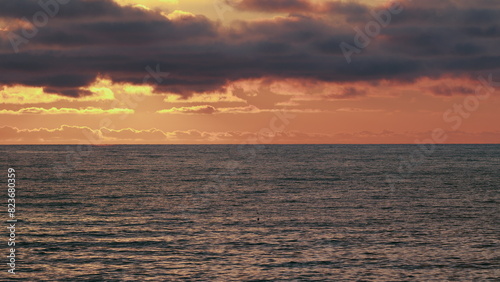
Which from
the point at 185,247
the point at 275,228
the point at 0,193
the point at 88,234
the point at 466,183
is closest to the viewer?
the point at 185,247

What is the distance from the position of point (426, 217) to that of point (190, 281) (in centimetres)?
4229

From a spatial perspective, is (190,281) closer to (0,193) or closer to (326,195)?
(326,195)

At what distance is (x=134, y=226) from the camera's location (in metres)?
69.2

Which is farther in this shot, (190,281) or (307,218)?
(307,218)

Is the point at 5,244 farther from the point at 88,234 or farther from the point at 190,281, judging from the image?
the point at 190,281

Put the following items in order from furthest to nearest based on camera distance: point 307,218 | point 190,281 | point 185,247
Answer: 1. point 307,218
2. point 185,247
3. point 190,281

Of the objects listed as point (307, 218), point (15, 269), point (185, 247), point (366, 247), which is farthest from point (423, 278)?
point (15, 269)

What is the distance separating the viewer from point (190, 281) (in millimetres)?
46594

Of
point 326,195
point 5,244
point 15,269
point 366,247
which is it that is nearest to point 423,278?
point 366,247

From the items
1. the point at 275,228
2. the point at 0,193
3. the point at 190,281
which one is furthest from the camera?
the point at 0,193

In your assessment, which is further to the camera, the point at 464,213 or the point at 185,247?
the point at 464,213

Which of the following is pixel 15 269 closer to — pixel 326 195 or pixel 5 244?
pixel 5 244

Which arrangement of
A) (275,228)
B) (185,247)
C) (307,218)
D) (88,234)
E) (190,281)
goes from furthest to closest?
(307,218)
(275,228)
(88,234)
(185,247)
(190,281)

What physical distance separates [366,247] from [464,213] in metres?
28.7
